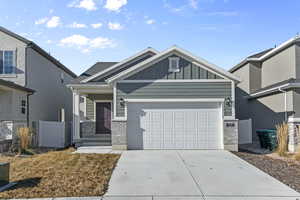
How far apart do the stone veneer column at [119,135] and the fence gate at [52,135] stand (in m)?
4.03

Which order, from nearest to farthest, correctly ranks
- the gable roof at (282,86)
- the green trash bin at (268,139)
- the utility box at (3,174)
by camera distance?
the utility box at (3,174) → the gable roof at (282,86) → the green trash bin at (268,139)

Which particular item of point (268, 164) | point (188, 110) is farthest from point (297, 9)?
point (268, 164)

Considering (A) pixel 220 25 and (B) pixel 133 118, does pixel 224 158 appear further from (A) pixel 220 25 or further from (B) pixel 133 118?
(A) pixel 220 25

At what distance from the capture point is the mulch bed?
25.0 ft

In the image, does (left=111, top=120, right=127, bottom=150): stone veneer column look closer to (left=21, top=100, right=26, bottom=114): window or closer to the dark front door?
the dark front door

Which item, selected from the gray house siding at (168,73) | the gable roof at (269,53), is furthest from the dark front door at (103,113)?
the gable roof at (269,53)

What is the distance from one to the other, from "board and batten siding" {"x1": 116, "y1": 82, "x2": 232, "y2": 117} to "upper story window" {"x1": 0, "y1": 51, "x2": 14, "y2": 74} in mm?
7215

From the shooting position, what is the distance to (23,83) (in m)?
15.3

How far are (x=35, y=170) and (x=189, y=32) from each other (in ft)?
33.4

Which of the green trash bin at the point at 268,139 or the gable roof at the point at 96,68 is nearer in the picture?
the green trash bin at the point at 268,139

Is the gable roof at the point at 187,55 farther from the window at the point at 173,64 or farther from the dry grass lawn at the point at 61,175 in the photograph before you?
the dry grass lawn at the point at 61,175

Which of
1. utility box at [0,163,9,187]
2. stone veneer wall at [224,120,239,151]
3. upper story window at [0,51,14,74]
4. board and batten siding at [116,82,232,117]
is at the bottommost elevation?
utility box at [0,163,9,187]

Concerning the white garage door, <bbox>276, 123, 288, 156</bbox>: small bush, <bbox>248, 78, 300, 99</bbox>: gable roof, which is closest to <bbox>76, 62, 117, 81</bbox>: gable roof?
the white garage door

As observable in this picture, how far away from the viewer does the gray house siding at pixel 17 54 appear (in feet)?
50.4
